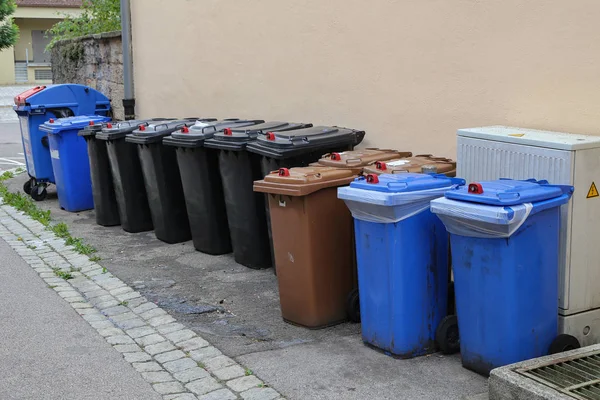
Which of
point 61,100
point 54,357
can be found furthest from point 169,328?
point 61,100

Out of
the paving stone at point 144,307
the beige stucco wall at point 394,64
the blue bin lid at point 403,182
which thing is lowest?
the paving stone at point 144,307

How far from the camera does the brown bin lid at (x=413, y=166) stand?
18.6ft

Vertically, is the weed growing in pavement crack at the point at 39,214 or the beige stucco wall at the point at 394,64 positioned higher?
the beige stucco wall at the point at 394,64

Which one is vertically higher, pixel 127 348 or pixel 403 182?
pixel 403 182

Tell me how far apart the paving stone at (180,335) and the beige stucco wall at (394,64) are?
252cm

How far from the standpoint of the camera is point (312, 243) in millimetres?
5531

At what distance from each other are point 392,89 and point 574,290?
115 inches

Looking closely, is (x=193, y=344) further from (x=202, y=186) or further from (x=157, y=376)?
(x=202, y=186)

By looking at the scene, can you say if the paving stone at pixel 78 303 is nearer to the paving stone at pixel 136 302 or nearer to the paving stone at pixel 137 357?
the paving stone at pixel 136 302

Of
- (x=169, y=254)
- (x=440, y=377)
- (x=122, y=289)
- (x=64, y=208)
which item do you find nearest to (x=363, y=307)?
(x=440, y=377)

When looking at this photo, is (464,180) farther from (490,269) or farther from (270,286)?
(270,286)

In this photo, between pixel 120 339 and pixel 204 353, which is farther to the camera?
pixel 120 339

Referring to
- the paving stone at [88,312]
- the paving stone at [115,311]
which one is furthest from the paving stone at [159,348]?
the paving stone at [88,312]

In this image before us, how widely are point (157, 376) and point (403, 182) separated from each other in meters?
1.87
